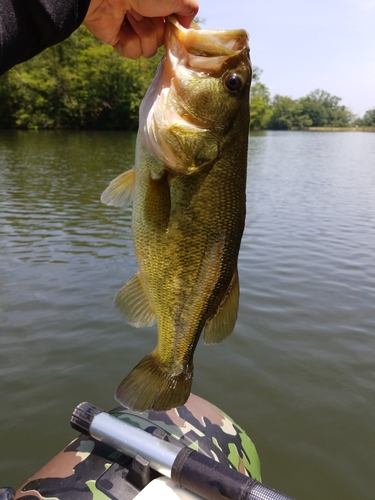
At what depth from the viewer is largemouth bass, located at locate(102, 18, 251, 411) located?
1796 mm

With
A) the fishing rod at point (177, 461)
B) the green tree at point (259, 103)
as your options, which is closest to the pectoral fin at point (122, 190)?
the fishing rod at point (177, 461)

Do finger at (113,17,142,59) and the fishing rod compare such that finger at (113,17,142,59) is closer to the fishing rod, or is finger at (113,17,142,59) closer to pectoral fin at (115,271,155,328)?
pectoral fin at (115,271,155,328)

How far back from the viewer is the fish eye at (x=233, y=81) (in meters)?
1.82

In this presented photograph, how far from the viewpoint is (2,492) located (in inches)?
75.5

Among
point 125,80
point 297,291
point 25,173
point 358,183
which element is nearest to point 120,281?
point 297,291

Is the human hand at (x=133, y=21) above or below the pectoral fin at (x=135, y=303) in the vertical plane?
above

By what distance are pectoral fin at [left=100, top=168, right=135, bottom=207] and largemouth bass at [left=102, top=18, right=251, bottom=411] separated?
6 cm

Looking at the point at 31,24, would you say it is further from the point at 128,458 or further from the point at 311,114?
the point at 311,114

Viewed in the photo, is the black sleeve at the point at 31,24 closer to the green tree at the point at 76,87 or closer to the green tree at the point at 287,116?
the green tree at the point at 76,87

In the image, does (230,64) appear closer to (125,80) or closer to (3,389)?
(3,389)

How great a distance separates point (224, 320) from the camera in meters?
1.97

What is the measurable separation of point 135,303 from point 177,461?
75cm

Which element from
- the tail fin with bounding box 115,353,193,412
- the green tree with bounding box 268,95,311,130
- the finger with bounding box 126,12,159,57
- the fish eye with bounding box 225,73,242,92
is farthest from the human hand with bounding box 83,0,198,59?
the green tree with bounding box 268,95,311,130

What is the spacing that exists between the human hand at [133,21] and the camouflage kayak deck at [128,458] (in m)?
1.95
